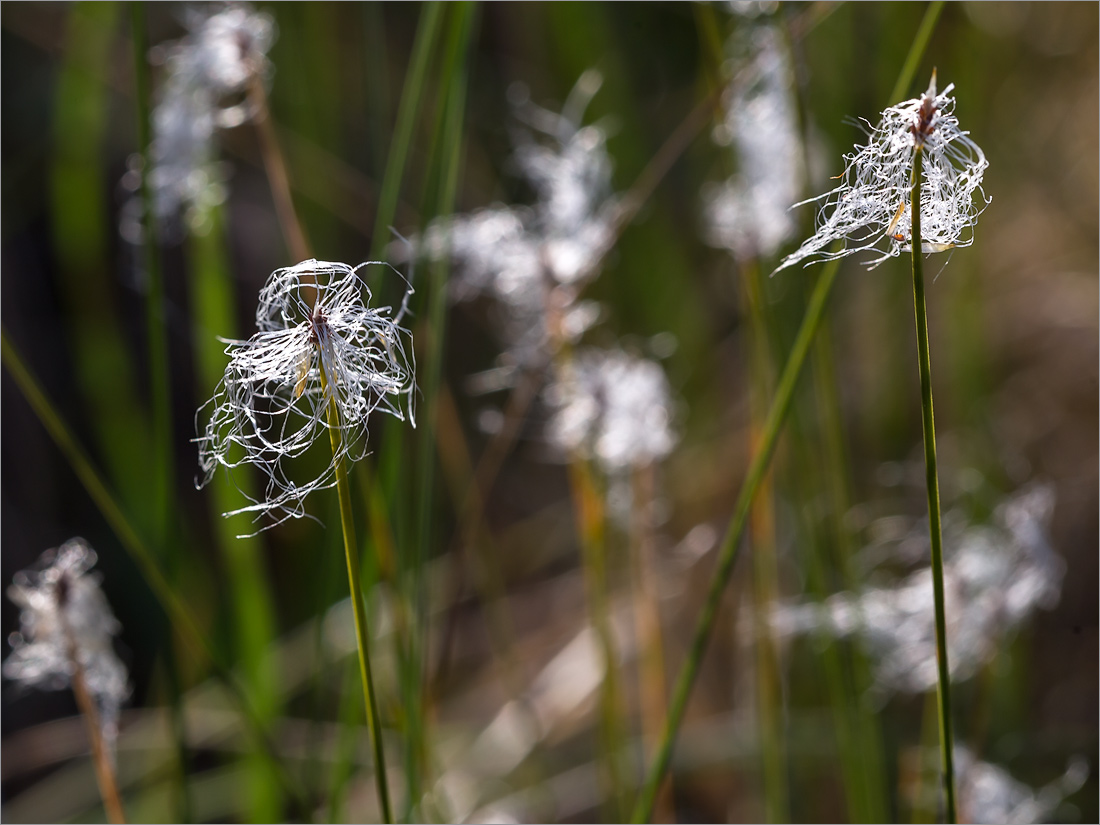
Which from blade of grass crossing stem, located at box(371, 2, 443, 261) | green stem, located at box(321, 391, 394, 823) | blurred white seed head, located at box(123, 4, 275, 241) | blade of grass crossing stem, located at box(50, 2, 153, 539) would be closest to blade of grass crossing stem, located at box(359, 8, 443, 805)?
blade of grass crossing stem, located at box(371, 2, 443, 261)

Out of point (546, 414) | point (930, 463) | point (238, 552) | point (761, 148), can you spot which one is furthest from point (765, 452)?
point (546, 414)

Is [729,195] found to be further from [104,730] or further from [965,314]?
[104,730]

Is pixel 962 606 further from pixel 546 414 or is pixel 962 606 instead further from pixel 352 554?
pixel 546 414

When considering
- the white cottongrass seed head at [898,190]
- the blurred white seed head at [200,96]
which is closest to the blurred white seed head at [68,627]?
the blurred white seed head at [200,96]

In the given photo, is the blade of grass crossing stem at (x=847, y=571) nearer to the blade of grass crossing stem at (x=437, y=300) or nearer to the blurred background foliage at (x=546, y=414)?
the blurred background foliage at (x=546, y=414)

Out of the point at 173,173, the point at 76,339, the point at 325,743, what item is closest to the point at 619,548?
the point at 325,743

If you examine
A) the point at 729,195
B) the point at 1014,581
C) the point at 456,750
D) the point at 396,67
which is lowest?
the point at 456,750
